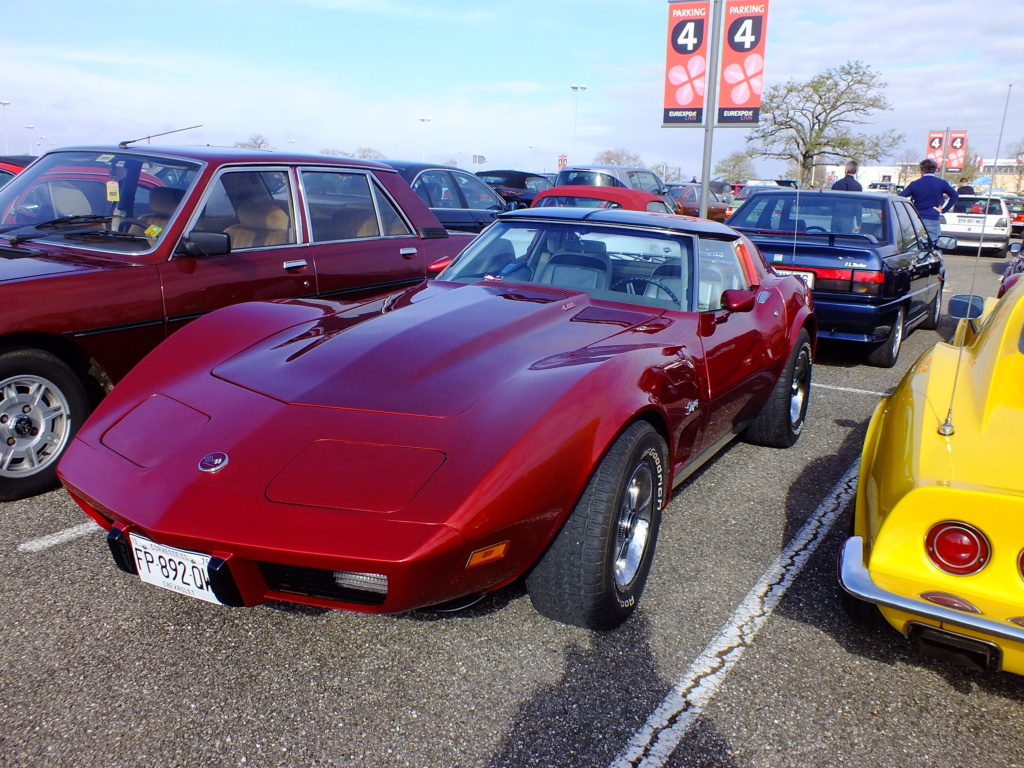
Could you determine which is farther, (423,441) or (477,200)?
(477,200)

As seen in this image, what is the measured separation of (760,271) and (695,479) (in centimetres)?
129

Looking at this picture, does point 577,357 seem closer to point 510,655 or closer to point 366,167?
point 510,655

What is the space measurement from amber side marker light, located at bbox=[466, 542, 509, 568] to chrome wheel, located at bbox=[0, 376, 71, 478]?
2.53m

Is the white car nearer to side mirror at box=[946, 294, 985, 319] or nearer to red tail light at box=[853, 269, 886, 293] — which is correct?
red tail light at box=[853, 269, 886, 293]

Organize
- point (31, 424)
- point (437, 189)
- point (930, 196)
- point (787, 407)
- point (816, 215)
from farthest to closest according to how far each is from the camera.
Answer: point (930, 196), point (437, 189), point (816, 215), point (787, 407), point (31, 424)

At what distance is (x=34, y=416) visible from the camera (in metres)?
3.60

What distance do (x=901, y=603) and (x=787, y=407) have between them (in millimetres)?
2377

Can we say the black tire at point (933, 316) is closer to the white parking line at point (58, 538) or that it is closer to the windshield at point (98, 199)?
the windshield at point (98, 199)

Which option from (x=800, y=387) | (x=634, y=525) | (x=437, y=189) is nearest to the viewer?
(x=634, y=525)

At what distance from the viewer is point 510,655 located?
8.25 ft

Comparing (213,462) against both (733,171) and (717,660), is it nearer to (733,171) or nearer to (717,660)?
(717,660)

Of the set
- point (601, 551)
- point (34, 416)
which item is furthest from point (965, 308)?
point (34, 416)

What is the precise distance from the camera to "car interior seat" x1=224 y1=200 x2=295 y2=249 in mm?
4500

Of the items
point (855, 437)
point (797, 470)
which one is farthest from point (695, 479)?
point (855, 437)
